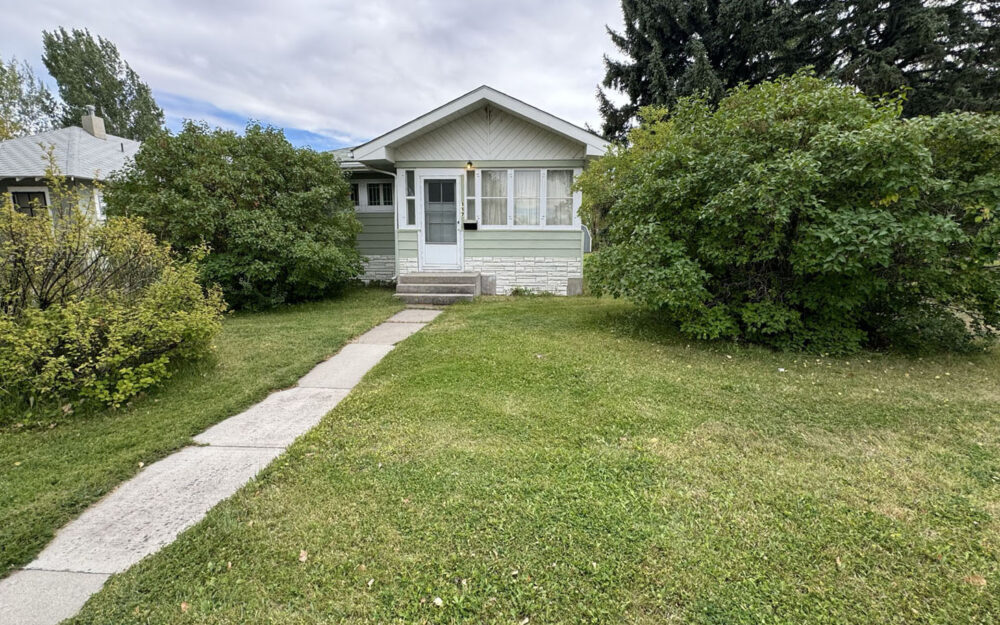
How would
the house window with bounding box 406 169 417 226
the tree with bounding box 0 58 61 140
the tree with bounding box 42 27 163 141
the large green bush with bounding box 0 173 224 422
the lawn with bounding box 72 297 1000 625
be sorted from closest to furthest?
the lawn with bounding box 72 297 1000 625
the large green bush with bounding box 0 173 224 422
the house window with bounding box 406 169 417 226
the tree with bounding box 0 58 61 140
the tree with bounding box 42 27 163 141

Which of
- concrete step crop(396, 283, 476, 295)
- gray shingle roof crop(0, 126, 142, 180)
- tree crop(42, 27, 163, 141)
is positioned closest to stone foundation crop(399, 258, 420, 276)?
concrete step crop(396, 283, 476, 295)

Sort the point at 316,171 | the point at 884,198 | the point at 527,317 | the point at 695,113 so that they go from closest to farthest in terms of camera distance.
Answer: the point at 884,198, the point at 695,113, the point at 527,317, the point at 316,171

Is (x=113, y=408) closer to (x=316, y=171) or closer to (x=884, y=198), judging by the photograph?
(x=316, y=171)

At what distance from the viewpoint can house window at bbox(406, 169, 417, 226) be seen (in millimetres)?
9391

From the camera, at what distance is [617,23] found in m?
17.6

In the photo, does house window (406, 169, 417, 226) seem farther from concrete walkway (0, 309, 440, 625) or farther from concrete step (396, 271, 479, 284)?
concrete walkway (0, 309, 440, 625)

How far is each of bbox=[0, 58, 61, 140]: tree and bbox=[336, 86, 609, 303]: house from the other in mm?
27461

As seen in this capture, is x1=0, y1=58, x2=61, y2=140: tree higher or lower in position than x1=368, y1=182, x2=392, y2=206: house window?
higher

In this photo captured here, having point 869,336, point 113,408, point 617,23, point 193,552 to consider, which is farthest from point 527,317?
point 617,23

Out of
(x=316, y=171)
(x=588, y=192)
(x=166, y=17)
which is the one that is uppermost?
(x=166, y=17)

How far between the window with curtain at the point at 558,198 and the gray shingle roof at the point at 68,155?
42.0ft

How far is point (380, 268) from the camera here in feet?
36.3

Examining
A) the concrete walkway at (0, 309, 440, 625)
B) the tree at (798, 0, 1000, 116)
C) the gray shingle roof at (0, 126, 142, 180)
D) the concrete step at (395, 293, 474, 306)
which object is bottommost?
the concrete walkway at (0, 309, 440, 625)

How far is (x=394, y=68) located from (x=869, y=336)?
1689 cm
